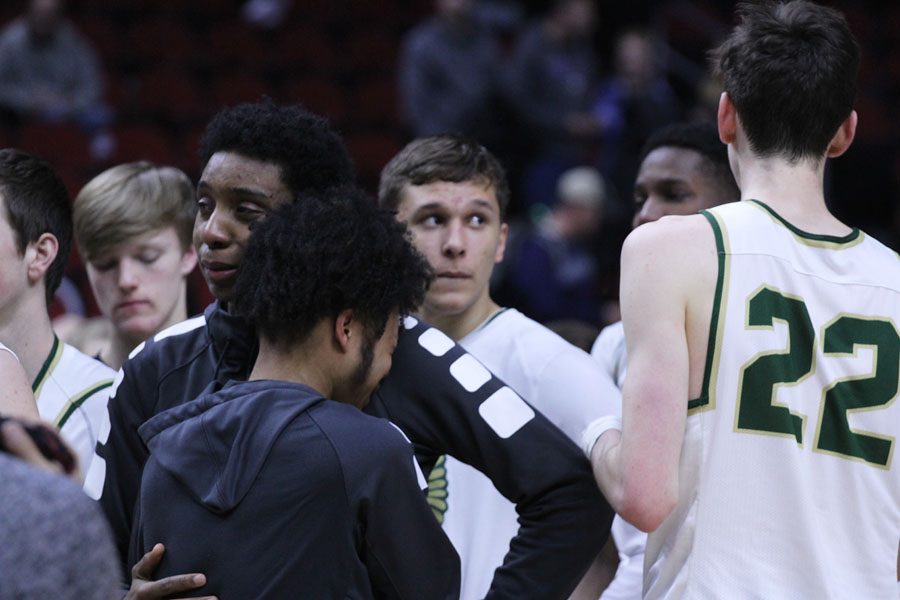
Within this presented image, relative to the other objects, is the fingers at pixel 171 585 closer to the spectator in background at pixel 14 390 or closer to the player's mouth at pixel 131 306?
the spectator in background at pixel 14 390

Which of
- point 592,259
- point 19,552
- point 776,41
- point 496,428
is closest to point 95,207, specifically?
point 496,428

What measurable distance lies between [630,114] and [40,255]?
6642 mm

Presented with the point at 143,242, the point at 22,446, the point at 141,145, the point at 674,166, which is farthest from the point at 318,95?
the point at 22,446

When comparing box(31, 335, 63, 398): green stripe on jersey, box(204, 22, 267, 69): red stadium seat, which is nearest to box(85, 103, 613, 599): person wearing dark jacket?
box(31, 335, 63, 398): green stripe on jersey

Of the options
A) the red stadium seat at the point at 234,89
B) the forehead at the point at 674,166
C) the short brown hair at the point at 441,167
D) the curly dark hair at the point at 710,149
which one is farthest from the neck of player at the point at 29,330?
the red stadium seat at the point at 234,89

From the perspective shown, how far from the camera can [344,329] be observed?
2.46m

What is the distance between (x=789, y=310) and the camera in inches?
95.0

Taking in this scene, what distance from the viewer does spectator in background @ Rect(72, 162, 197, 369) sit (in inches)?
157

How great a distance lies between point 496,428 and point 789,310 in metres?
0.63

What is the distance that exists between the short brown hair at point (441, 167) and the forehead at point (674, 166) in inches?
18.0

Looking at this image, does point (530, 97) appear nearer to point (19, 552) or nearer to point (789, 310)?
point (789, 310)

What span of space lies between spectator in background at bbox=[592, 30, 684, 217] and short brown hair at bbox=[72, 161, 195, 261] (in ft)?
17.9

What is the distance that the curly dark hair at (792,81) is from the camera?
2.50m

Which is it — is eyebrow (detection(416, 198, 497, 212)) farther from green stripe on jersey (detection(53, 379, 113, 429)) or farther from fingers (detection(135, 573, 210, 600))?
fingers (detection(135, 573, 210, 600))
